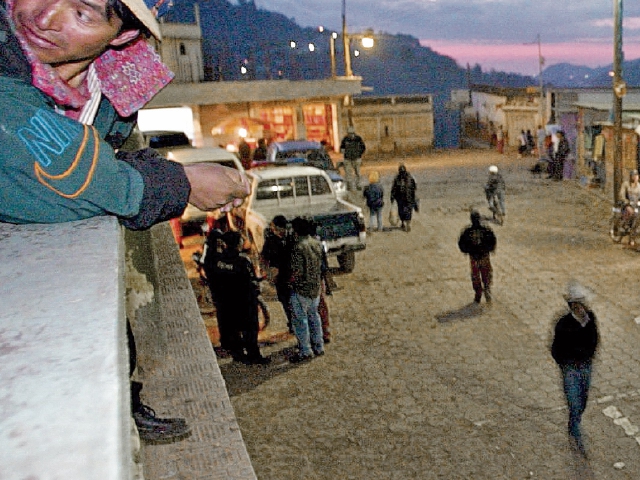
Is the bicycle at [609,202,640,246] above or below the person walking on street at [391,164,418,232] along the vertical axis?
below

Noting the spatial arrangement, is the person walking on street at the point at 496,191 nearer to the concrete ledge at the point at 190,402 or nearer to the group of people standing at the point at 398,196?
the group of people standing at the point at 398,196

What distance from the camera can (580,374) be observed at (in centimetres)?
571

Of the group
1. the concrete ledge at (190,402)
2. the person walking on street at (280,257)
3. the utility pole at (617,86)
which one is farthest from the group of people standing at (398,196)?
the concrete ledge at (190,402)

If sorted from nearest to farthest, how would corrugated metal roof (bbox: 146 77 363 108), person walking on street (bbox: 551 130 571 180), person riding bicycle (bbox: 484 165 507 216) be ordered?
person riding bicycle (bbox: 484 165 507 216)
person walking on street (bbox: 551 130 571 180)
corrugated metal roof (bbox: 146 77 363 108)

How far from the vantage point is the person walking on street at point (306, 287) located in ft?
25.1

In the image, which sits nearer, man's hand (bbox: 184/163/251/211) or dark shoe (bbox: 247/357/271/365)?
man's hand (bbox: 184/163/251/211)

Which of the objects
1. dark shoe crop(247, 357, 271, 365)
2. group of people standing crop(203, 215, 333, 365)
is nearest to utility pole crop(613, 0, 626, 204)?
group of people standing crop(203, 215, 333, 365)

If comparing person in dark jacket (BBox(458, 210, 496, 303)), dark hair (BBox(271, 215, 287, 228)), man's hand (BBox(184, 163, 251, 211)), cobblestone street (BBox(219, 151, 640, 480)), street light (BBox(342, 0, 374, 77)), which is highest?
street light (BBox(342, 0, 374, 77))

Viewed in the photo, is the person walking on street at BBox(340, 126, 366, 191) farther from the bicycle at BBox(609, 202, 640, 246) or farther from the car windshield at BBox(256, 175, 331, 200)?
the bicycle at BBox(609, 202, 640, 246)

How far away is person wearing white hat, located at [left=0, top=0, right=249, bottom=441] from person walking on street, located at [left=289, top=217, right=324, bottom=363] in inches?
219

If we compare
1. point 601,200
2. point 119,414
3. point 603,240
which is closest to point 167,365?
point 119,414

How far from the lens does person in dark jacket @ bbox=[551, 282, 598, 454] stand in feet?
18.7

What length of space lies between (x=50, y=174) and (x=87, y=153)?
0.09 metres

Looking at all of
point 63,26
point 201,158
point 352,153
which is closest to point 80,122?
point 63,26
